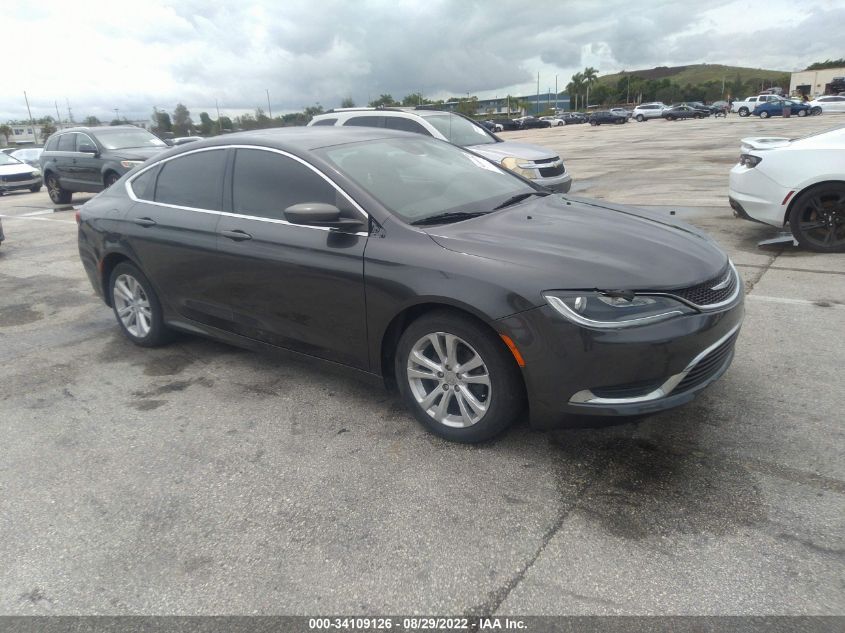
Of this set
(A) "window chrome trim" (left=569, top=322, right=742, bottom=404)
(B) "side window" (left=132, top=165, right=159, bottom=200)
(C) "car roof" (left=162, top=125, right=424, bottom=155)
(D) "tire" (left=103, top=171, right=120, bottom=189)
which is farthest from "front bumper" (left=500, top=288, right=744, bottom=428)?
(D) "tire" (left=103, top=171, right=120, bottom=189)

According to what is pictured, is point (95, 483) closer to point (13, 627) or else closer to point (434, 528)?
point (13, 627)

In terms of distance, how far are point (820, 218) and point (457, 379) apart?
542 centimetres

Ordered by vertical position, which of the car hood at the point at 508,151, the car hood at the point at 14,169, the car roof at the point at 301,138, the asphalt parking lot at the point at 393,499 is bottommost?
the asphalt parking lot at the point at 393,499

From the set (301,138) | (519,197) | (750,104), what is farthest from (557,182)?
(750,104)

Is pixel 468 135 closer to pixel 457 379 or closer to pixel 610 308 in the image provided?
pixel 457 379

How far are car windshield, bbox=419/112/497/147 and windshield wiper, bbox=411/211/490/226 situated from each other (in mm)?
6834

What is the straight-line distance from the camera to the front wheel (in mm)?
15048

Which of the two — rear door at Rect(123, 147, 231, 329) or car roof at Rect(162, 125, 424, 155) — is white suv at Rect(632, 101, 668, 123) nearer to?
car roof at Rect(162, 125, 424, 155)

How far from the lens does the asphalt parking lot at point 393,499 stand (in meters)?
2.36

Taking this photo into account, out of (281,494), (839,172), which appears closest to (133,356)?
(281,494)

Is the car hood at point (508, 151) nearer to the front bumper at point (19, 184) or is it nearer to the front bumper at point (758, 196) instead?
the front bumper at point (758, 196)

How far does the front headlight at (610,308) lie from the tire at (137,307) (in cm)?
322

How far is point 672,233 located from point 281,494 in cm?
247

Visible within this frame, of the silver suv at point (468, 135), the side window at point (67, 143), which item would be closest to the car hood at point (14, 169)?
the side window at point (67, 143)
